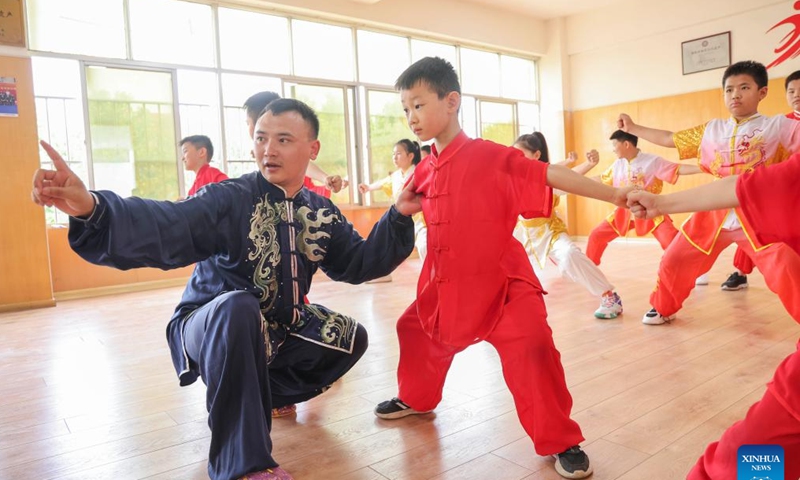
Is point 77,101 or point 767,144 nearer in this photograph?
point 767,144

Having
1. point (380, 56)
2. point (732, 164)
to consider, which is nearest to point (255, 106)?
point (732, 164)

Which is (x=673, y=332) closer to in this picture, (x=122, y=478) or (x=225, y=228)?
(x=225, y=228)

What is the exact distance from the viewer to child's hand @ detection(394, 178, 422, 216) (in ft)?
6.48

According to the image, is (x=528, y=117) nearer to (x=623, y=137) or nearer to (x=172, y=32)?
(x=623, y=137)

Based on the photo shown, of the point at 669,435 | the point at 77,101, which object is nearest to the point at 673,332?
the point at 669,435

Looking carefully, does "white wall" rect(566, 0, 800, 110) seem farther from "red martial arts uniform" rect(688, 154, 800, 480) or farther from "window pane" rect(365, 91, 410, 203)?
"red martial arts uniform" rect(688, 154, 800, 480)

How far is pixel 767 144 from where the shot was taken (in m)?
2.90

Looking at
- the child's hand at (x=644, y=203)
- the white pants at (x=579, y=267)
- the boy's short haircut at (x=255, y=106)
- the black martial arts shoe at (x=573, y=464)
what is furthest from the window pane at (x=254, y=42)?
the black martial arts shoe at (x=573, y=464)

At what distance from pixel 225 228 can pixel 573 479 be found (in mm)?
1271

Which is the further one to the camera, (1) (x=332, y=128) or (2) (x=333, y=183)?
(1) (x=332, y=128)

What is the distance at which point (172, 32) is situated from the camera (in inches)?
245

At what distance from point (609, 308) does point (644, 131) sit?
118cm

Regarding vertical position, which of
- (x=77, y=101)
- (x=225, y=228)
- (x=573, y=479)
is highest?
(x=77, y=101)

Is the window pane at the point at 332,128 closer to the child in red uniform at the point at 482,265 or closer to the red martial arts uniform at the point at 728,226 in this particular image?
the red martial arts uniform at the point at 728,226
